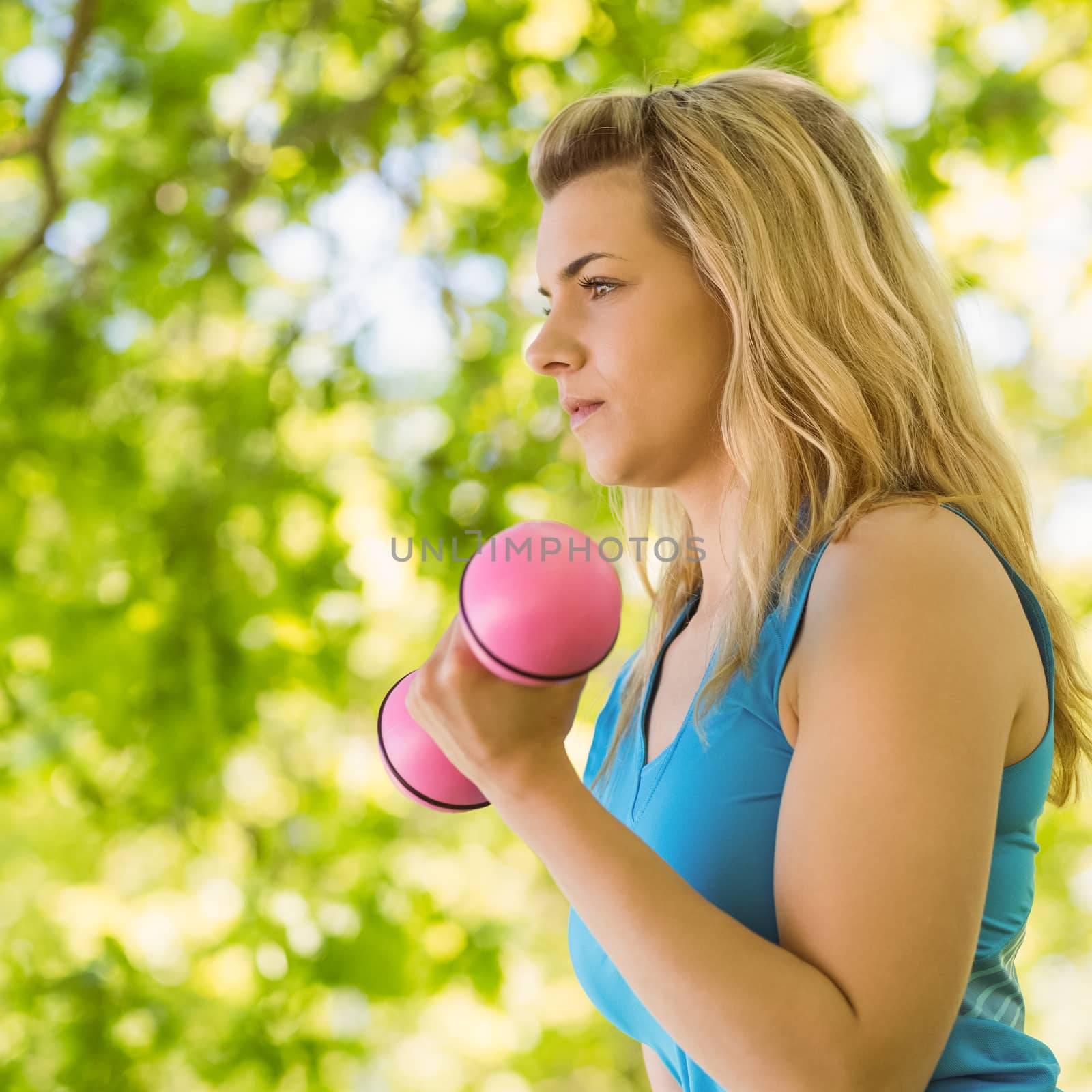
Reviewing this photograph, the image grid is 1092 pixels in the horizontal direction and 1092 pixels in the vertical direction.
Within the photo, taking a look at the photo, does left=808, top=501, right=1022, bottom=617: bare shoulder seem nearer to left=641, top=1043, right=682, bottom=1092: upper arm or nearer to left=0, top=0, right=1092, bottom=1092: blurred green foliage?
left=641, top=1043, right=682, bottom=1092: upper arm

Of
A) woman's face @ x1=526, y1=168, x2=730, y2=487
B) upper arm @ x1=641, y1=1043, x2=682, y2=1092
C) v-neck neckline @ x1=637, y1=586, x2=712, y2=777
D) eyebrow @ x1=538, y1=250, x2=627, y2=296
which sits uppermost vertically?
eyebrow @ x1=538, y1=250, x2=627, y2=296

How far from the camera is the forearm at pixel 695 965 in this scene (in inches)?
31.4

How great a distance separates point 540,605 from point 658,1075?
0.87 m

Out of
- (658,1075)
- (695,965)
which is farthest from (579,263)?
(658,1075)

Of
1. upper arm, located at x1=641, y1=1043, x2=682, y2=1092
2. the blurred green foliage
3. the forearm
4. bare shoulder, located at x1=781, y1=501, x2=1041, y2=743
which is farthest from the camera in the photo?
the blurred green foliage

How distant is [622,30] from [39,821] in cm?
306

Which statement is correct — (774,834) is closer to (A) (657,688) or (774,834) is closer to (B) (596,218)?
(A) (657,688)

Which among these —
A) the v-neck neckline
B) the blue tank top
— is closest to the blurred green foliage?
the v-neck neckline

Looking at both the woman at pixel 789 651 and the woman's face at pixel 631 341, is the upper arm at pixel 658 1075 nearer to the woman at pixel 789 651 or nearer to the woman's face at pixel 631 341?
the woman at pixel 789 651

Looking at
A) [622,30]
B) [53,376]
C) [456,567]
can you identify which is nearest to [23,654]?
[53,376]

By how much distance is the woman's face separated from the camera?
1215 mm

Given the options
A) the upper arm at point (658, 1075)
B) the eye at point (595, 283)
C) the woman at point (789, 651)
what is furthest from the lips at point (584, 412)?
the upper arm at point (658, 1075)

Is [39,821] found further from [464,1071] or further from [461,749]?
[461,749]

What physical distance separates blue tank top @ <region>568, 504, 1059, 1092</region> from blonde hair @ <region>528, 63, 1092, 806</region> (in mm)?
34
